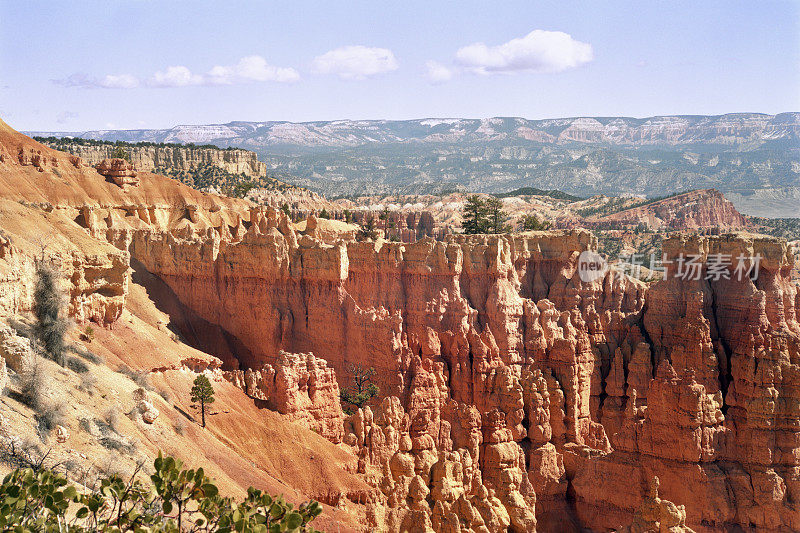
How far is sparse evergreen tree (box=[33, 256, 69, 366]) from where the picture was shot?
75.1 feet

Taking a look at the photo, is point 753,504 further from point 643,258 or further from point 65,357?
point 643,258

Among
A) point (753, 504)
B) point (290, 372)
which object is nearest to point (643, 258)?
point (753, 504)

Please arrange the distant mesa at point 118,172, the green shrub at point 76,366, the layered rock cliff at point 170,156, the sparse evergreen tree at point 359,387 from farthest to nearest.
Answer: the layered rock cliff at point 170,156
the distant mesa at point 118,172
the sparse evergreen tree at point 359,387
the green shrub at point 76,366

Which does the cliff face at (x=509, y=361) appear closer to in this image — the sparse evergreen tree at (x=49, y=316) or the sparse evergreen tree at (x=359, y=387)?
the sparse evergreen tree at (x=359, y=387)

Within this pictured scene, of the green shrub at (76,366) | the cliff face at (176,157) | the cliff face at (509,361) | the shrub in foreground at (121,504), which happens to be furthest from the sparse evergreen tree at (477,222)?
the cliff face at (176,157)

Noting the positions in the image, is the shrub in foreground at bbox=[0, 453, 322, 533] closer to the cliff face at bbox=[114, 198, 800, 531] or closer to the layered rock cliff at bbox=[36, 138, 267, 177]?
the cliff face at bbox=[114, 198, 800, 531]

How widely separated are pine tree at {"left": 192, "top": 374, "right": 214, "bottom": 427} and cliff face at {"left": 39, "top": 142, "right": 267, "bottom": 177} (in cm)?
9116

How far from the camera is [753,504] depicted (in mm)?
31016

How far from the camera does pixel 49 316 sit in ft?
75.5

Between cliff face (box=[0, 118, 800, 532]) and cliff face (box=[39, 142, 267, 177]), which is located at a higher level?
cliff face (box=[39, 142, 267, 177])

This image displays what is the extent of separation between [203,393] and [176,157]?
108 metres

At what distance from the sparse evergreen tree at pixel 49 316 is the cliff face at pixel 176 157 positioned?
9317cm

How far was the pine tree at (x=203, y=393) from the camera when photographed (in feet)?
88.6

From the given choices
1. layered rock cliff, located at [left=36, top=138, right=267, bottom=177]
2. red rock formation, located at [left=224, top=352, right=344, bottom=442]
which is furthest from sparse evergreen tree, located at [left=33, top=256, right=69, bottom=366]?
layered rock cliff, located at [left=36, top=138, right=267, bottom=177]
